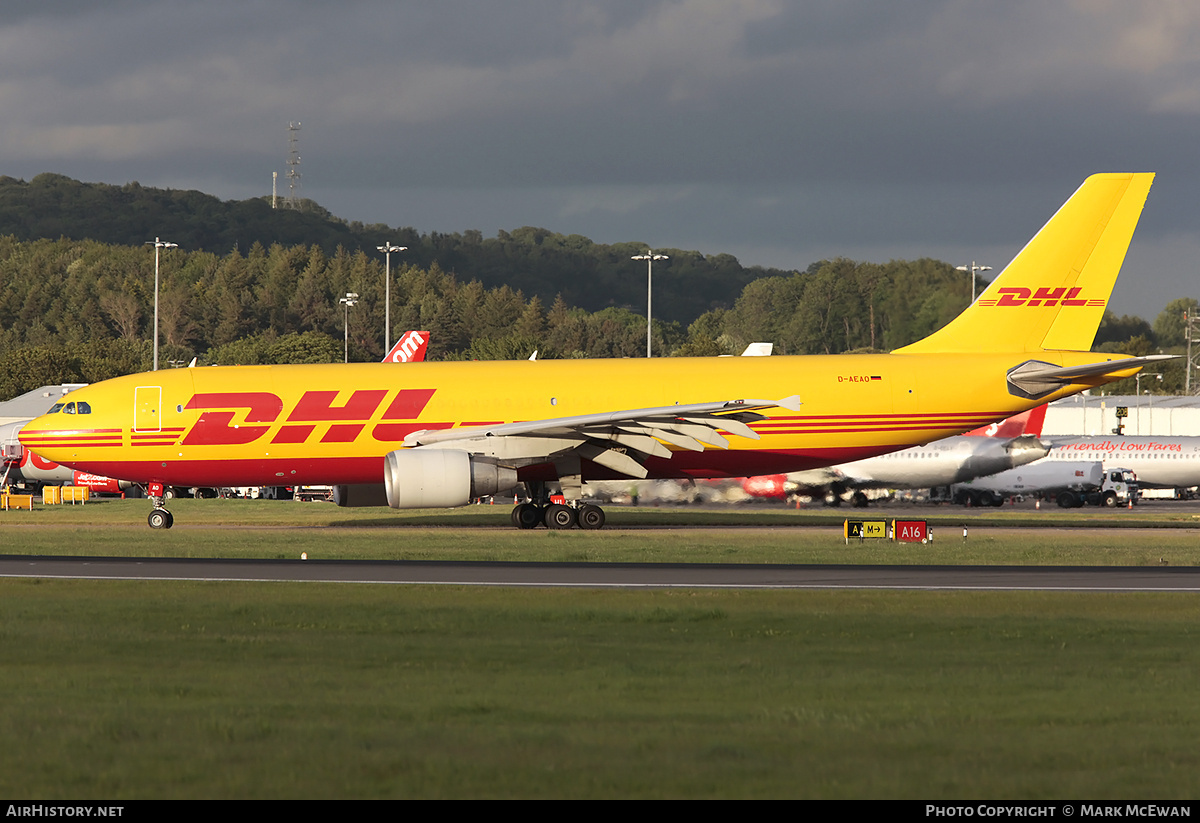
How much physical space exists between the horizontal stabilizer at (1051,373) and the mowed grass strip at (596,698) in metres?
17.6

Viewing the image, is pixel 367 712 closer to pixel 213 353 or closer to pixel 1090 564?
pixel 1090 564

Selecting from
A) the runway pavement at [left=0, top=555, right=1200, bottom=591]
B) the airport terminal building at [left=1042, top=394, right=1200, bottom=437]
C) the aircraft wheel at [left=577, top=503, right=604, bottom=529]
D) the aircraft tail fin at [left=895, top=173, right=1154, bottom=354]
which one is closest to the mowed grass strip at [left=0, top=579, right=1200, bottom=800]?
the runway pavement at [left=0, top=555, right=1200, bottom=591]

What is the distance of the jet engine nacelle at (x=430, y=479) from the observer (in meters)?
31.5

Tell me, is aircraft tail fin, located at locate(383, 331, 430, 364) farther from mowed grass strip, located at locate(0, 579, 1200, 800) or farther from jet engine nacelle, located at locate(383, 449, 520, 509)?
mowed grass strip, located at locate(0, 579, 1200, 800)

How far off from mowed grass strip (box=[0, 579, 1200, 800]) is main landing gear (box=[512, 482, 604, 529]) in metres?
16.9

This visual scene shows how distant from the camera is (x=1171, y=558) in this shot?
86.9ft

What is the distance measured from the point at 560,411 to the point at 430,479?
486cm

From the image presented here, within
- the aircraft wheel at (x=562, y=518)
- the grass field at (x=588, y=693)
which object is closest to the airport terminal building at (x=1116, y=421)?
the aircraft wheel at (x=562, y=518)

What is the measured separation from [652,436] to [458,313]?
125 meters

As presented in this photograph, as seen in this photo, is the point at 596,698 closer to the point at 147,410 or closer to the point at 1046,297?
the point at 147,410

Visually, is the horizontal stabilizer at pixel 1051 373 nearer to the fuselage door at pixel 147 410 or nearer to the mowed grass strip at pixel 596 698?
the mowed grass strip at pixel 596 698

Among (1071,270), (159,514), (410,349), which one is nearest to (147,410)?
(159,514)

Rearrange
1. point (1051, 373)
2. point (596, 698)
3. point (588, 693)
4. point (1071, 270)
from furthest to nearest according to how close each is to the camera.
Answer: point (1071, 270) < point (1051, 373) < point (588, 693) < point (596, 698)

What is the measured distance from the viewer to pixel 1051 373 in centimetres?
3491
